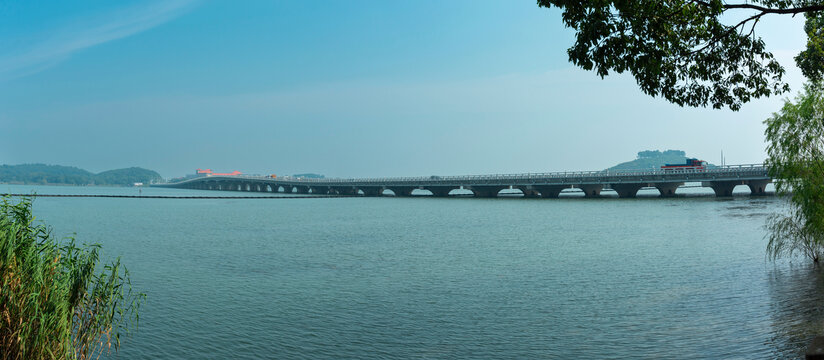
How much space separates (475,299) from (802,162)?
1782 centimetres

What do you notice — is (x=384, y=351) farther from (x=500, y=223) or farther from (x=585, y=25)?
(x=500, y=223)

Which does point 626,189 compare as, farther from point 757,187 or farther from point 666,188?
point 757,187

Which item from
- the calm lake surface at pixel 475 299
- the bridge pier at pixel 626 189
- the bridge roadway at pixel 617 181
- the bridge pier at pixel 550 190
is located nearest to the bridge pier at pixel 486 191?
the bridge roadway at pixel 617 181

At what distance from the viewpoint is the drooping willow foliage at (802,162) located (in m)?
26.7

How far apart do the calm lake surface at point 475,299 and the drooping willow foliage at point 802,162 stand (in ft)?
8.08

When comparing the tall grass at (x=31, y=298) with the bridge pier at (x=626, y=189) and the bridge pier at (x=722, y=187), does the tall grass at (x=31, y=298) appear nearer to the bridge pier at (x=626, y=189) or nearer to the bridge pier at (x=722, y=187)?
the bridge pier at (x=722, y=187)

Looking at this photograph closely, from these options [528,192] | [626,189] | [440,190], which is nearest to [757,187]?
[626,189]

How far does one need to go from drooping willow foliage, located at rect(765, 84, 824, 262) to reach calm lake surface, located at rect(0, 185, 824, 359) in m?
2.46

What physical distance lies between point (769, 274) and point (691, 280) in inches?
168

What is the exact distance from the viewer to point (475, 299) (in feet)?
83.5

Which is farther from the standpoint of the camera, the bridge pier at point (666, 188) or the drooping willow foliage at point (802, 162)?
the bridge pier at point (666, 188)

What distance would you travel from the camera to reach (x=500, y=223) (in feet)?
239

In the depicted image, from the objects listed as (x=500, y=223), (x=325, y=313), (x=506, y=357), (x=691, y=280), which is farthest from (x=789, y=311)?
(x=500, y=223)

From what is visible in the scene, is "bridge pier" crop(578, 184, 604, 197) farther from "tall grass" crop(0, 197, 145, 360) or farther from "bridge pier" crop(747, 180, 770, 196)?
"tall grass" crop(0, 197, 145, 360)
